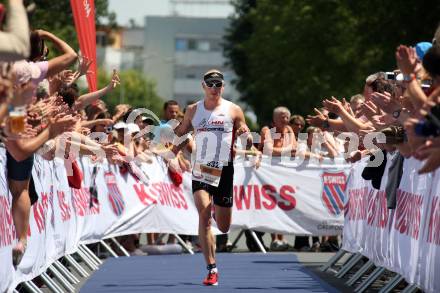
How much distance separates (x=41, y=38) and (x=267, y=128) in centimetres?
1265

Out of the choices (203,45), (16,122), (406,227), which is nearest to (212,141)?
(406,227)

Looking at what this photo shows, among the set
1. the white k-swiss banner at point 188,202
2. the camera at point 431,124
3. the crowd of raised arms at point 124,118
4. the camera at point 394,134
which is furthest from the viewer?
the white k-swiss banner at point 188,202

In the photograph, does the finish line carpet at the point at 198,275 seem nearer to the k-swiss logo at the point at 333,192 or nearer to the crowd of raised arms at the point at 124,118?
the crowd of raised arms at the point at 124,118

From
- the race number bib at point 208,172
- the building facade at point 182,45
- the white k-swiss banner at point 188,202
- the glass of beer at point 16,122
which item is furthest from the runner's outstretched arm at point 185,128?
the building facade at point 182,45

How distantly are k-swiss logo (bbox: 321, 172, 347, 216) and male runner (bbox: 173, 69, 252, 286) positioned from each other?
6.65m

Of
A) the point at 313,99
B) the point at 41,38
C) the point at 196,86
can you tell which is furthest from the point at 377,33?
the point at 196,86

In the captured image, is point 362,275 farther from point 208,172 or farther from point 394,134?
point 394,134

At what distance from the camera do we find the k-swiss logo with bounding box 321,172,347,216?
73.1 ft

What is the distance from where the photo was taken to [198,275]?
16.0m

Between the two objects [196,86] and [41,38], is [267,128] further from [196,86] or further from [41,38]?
[196,86]

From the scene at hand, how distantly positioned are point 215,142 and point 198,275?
1634mm

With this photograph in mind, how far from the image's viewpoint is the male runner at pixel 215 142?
50.9ft

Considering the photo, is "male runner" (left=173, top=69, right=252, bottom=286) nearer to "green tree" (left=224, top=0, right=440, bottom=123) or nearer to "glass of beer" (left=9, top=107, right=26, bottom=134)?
"glass of beer" (left=9, top=107, right=26, bottom=134)

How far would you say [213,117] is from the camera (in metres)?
15.7
